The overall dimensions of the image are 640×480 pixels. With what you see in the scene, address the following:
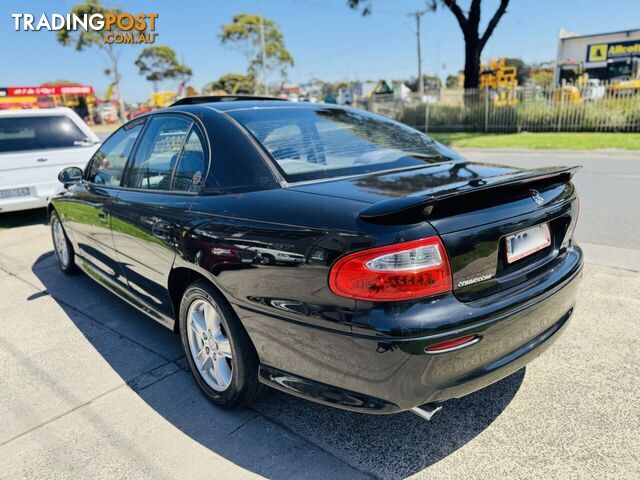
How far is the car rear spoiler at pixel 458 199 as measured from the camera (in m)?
1.89

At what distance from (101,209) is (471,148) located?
14.8m

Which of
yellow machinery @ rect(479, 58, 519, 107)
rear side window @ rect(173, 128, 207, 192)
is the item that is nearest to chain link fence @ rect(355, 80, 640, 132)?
yellow machinery @ rect(479, 58, 519, 107)

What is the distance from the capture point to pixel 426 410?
6.77 feet

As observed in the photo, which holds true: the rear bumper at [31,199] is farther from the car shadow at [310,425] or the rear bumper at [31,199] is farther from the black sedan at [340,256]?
the car shadow at [310,425]

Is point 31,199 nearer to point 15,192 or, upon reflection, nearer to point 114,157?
point 15,192

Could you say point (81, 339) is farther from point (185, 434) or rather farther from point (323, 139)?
point (323, 139)

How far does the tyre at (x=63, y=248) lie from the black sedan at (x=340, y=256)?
72.0 inches

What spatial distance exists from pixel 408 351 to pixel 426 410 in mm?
379

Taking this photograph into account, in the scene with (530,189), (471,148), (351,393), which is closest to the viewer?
(351,393)

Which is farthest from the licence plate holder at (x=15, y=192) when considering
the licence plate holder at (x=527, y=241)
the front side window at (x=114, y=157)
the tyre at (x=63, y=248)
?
the licence plate holder at (x=527, y=241)

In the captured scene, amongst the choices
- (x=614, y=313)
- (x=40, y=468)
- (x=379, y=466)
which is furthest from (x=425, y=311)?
(x=614, y=313)

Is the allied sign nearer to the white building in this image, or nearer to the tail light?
the white building

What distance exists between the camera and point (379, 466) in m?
2.19

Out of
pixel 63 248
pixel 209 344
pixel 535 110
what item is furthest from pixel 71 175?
pixel 535 110
